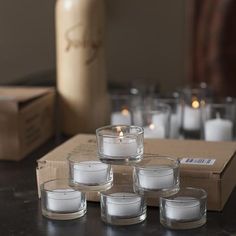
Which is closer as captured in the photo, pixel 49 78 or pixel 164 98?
pixel 164 98

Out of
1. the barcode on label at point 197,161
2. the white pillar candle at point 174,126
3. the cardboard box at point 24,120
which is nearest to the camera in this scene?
the barcode on label at point 197,161

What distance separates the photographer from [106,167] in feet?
3.75

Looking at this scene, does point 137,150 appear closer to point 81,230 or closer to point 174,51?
A: point 81,230

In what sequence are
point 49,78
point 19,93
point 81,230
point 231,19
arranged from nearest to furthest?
point 81,230 < point 19,93 < point 49,78 < point 231,19

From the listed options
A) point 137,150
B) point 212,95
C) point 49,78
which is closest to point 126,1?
point 49,78

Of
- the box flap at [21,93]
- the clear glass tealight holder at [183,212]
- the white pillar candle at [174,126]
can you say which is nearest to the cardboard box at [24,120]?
the box flap at [21,93]

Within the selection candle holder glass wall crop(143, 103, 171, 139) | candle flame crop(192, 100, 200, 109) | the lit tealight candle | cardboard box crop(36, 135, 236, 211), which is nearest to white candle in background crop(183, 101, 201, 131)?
candle flame crop(192, 100, 200, 109)

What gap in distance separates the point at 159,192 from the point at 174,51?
59.6 inches

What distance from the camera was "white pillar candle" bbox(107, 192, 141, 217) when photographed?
1091mm

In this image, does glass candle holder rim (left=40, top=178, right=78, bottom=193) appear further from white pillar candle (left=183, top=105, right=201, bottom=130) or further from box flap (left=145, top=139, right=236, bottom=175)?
white pillar candle (left=183, top=105, right=201, bottom=130)

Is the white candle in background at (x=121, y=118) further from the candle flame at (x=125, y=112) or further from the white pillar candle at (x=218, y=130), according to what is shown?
the white pillar candle at (x=218, y=130)

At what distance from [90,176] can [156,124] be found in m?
0.45

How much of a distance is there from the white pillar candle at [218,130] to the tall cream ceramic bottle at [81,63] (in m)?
0.26

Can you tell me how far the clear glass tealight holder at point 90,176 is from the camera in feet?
3.68
